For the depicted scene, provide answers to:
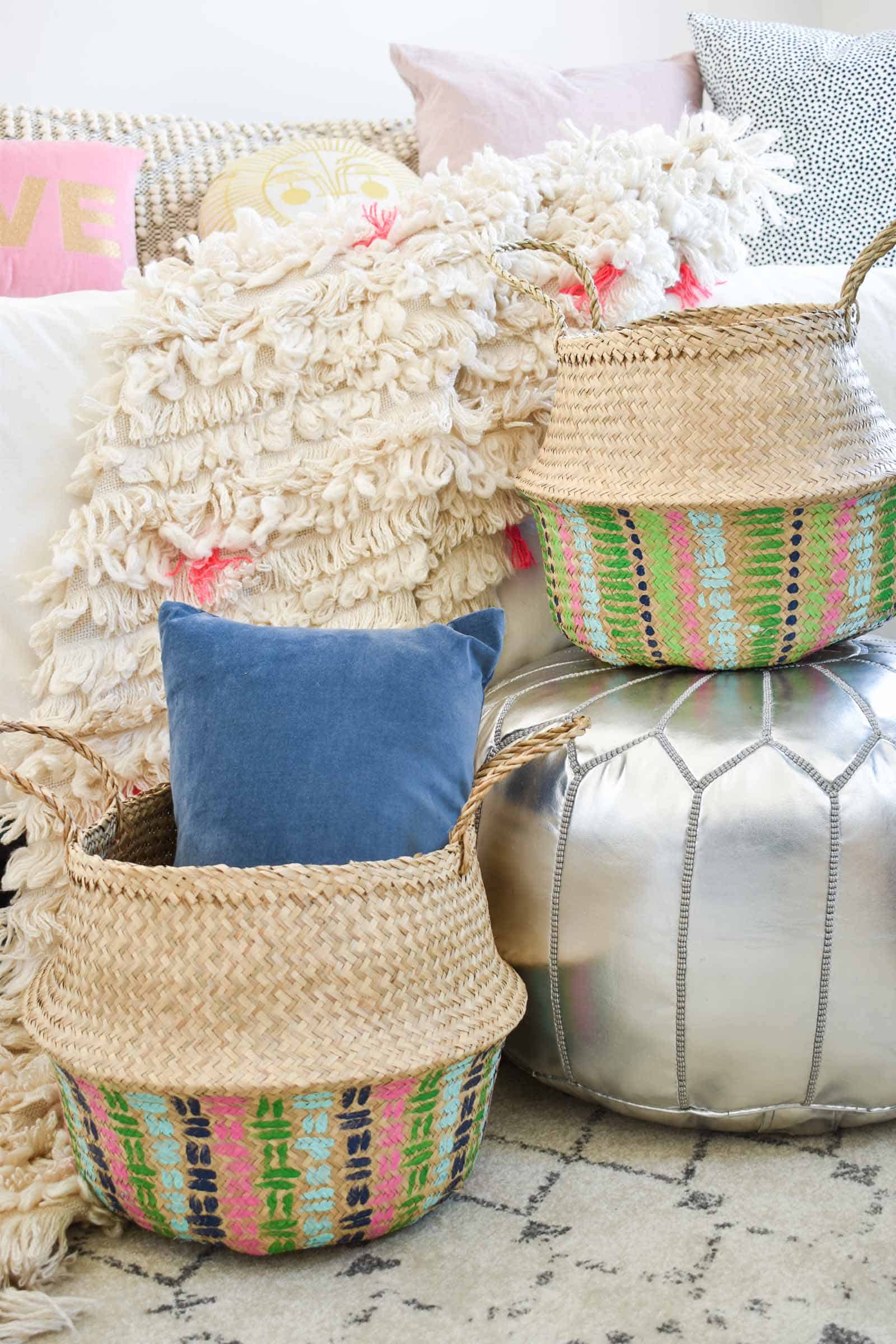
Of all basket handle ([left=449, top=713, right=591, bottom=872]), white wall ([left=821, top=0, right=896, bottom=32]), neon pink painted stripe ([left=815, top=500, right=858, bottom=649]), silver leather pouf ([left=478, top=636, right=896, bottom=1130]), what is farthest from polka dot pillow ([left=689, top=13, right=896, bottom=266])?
basket handle ([left=449, top=713, right=591, bottom=872])

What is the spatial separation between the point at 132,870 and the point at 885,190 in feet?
5.74

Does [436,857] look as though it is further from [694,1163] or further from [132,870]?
[694,1163]

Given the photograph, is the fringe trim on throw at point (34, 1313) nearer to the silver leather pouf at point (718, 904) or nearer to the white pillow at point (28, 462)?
the silver leather pouf at point (718, 904)

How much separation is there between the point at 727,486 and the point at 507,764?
0.29 m

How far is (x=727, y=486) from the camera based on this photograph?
3.23 ft

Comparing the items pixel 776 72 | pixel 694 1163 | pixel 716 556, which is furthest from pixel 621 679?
pixel 776 72

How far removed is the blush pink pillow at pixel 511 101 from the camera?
196cm

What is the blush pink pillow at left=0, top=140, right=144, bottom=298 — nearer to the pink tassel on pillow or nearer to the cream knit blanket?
the cream knit blanket

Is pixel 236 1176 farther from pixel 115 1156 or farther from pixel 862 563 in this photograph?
pixel 862 563

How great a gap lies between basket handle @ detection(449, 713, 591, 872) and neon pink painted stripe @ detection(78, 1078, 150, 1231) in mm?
302

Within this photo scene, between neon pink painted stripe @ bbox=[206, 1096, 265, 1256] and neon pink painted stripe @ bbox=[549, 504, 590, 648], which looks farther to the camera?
neon pink painted stripe @ bbox=[549, 504, 590, 648]

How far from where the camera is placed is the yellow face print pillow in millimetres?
1803

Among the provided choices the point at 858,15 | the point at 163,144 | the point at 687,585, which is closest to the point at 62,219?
the point at 163,144

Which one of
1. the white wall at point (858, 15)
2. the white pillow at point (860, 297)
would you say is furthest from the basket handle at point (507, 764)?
the white wall at point (858, 15)
